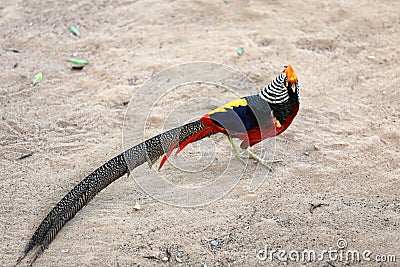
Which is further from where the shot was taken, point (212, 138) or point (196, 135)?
point (212, 138)

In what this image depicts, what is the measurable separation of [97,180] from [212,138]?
1214 millimetres

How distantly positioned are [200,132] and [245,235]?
84 cm

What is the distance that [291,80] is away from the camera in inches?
140

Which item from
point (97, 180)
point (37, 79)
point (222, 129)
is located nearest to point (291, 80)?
point (222, 129)

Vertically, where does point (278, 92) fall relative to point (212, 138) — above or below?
above

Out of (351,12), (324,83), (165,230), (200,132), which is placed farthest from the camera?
(351,12)

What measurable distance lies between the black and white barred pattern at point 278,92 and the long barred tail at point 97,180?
534 millimetres

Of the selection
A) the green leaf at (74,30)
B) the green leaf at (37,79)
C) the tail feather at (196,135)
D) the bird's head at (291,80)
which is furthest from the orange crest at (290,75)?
the green leaf at (74,30)

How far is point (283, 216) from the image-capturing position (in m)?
3.45

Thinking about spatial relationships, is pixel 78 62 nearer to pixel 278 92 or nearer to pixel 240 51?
pixel 240 51

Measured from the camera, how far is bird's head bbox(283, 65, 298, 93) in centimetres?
354

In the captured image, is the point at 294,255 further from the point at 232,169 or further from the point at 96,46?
the point at 96,46

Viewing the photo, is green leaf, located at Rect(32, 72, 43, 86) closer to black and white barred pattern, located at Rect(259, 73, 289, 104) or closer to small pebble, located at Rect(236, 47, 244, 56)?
small pebble, located at Rect(236, 47, 244, 56)

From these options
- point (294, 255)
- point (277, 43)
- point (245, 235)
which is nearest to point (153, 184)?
point (245, 235)
